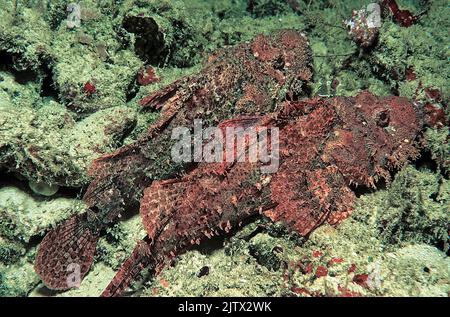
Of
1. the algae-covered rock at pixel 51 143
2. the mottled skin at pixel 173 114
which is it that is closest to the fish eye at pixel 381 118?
the mottled skin at pixel 173 114

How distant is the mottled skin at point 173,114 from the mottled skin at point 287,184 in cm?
53

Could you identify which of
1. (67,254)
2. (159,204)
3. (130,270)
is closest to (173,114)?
(159,204)

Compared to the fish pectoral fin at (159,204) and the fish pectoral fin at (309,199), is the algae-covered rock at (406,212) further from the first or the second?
the fish pectoral fin at (159,204)

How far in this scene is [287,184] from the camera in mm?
3859

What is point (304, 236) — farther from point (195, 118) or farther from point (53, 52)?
point (53, 52)

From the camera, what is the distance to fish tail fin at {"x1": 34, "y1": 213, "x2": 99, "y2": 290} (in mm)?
3764

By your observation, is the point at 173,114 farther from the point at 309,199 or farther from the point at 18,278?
the point at 18,278

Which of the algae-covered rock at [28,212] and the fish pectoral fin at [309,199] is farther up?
the fish pectoral fin at [309,199]

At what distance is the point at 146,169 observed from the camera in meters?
4.33

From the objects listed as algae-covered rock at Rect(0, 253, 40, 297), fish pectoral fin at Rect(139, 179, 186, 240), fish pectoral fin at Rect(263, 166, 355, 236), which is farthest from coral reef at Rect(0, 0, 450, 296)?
fish pectoral fin at Rect(139, 179, 186, 240)

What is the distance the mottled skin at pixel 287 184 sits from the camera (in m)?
3.76

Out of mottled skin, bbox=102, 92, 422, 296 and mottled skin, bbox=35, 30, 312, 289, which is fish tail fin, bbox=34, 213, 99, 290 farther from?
mottled skin, bbox=102, 92, 422, 296

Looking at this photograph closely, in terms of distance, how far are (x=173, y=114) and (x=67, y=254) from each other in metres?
1.99

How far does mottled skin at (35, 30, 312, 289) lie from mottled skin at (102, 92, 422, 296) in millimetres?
525
